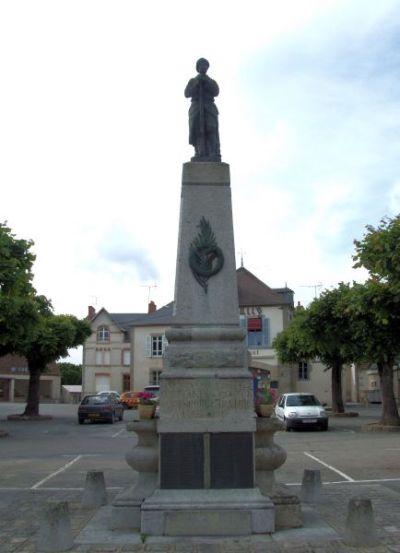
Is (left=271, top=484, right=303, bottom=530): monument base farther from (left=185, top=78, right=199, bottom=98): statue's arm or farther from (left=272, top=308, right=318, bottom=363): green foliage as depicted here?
(left=272, top=308, right=318, bottom=363): green foliage

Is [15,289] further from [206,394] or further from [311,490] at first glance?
[206,394]

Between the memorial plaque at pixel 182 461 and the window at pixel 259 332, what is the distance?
3999 cm

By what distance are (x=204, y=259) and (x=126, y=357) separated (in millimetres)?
52821

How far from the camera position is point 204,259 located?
8.12 m

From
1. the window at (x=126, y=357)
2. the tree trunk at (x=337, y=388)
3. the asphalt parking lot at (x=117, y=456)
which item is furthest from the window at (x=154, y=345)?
the asphalt parking lot at (x=117, y=456)

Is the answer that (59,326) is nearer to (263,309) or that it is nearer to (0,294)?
(0,294)

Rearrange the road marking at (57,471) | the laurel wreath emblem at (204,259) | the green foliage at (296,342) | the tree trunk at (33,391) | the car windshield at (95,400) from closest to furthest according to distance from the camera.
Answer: the laurel wreath emblem at (204,259) < the road marking at (57,471) < the green foliage at (296,342) < the car windshield at (95,400) < the tree trunk at (33,391)

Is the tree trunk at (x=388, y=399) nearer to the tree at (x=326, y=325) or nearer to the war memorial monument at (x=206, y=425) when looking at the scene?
the tree at (x=326, y=325)

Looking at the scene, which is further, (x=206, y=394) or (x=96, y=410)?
(x=96, y=410)

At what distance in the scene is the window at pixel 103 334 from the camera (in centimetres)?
6041

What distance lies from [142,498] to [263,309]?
41320mm

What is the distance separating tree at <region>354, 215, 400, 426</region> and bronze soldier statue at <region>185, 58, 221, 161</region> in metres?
9.09

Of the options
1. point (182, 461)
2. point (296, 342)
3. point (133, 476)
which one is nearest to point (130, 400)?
point (296, 342)

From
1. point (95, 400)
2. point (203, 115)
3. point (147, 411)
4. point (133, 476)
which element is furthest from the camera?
point (95, 400)
